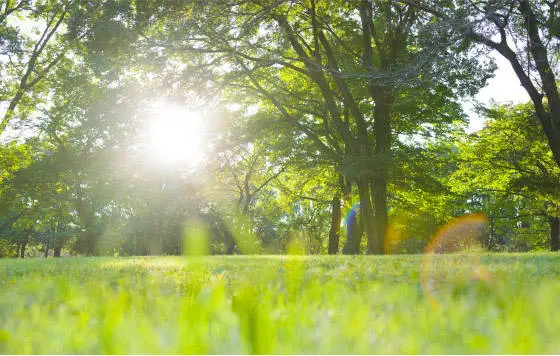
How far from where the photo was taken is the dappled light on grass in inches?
183

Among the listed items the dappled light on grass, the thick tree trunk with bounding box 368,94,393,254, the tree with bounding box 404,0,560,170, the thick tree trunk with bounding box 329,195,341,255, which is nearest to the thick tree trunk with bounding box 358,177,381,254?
the thick tree trunk with bounding box 368,94,393,254

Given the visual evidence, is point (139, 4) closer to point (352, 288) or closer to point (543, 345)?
point (352, 288)

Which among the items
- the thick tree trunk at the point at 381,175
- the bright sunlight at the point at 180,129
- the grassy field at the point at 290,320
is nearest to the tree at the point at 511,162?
the thick tree trunk at the point at 381,175

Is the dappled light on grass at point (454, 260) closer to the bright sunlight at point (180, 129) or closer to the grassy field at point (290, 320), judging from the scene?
the grassy field at point (290, 320)

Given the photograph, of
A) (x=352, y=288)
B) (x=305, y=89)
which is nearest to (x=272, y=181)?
(x=305, y=89)

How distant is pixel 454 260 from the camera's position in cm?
933

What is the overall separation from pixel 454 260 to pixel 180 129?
46.6ft

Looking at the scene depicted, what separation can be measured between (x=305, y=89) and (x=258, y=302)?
75.7 ft

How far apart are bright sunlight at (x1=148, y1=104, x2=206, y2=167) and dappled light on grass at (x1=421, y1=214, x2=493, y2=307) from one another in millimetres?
10707

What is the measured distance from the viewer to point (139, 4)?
51.0 feet

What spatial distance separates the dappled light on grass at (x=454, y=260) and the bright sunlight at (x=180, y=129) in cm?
1071

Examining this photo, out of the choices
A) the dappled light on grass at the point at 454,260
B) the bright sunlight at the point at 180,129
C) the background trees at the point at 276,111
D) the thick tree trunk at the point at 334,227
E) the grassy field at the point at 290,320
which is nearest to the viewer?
the grassy field at the point at 290,320

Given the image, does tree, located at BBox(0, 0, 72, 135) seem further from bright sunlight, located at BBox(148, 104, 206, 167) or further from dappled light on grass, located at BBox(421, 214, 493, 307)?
dappled light on grass, located at BBox(421, 214, 493, 307)

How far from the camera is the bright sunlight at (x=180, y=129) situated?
17594mm
